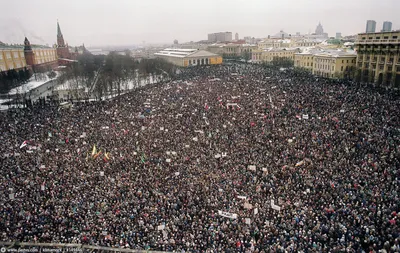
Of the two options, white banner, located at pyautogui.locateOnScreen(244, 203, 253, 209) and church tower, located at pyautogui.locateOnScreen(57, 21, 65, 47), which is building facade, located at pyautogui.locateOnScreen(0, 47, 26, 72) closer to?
church tower, located at pyautogui.locateOnScreen(57, 21, 65, 47)

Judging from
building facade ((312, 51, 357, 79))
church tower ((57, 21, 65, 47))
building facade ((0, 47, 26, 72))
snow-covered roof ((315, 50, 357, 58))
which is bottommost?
building facade ((312, 51, 357, 79))

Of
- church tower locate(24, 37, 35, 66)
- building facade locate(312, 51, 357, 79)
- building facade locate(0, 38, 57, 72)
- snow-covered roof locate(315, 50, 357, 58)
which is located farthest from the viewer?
church tower locate(24, 37, 35, 66)

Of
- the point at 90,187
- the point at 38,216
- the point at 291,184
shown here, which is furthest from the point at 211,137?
the point at 38,216

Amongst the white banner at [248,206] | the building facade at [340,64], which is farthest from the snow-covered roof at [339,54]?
the white banner at [248,206]

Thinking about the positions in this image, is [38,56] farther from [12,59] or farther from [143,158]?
[143,158]

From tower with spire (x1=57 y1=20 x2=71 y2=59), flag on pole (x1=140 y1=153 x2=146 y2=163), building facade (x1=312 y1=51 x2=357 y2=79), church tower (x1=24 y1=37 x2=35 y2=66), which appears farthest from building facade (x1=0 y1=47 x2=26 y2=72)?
building facade (x1=312 y1=51 x2=357 y2=79)

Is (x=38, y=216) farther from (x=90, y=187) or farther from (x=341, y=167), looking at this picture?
(x=341, y=167)

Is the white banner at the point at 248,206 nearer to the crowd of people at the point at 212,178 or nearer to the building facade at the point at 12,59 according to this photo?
→ the crowd of people at the point at 212,178
